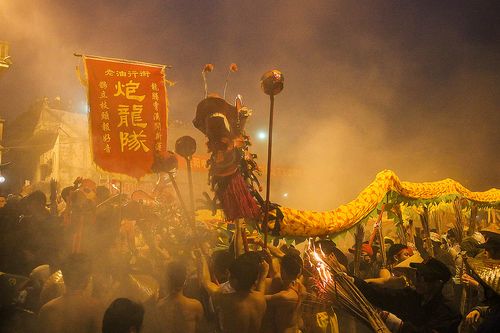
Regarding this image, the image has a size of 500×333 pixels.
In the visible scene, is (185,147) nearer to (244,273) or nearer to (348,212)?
(244,273)

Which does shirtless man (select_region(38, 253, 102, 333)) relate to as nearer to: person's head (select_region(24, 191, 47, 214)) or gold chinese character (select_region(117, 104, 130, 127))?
gold chinese character (select_region(117, 104, 130, 127))

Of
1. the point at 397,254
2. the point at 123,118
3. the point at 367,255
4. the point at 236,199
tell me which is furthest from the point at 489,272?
the point at 123,118

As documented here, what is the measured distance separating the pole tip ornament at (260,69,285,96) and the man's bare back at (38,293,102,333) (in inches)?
106

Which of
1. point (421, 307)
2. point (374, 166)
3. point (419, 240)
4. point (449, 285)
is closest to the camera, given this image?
point (421, 307)

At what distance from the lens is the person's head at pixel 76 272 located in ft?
9.86

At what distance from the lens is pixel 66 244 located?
5.65 metres

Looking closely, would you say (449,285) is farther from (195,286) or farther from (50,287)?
(50,287)

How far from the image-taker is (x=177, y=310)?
3498 mm

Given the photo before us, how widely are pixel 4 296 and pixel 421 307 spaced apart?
162 inches

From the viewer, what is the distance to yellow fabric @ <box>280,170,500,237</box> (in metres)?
4.71

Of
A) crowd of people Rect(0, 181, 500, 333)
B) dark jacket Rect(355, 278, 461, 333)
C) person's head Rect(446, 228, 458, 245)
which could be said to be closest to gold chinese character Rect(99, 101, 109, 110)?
crowd of people Rect(0, 181, 500, 333)

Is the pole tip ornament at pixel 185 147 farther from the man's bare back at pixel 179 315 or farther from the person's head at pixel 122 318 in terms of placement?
the person's head at pixel 122 318

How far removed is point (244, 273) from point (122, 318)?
1.26 metres

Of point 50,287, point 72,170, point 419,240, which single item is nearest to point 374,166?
point 419,240
